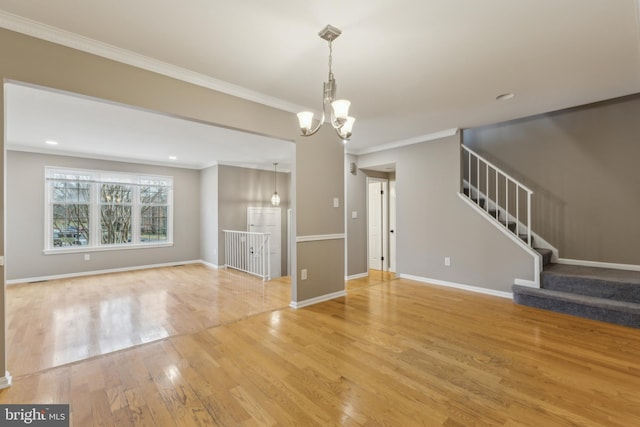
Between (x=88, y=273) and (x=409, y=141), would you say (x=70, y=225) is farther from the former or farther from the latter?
(x=409, y=141)

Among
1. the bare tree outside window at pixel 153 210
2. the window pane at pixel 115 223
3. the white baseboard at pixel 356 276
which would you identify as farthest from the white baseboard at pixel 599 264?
the window pane at pixel 115 223

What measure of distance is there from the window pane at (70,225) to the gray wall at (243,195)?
8.85ft

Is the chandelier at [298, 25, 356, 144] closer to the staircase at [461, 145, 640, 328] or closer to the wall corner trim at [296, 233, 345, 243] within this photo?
the wall corner trim at [296, 233, 345, 243]

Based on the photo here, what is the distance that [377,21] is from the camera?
2.08 metres

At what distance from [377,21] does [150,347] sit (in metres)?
3.37

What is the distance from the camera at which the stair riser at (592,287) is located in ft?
10.5

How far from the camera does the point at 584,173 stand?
4059 mm

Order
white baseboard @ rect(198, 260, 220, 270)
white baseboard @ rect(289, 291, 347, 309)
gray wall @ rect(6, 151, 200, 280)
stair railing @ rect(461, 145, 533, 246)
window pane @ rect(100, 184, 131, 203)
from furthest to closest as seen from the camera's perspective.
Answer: white baseboard @ rect(198, 260, 220, 270) < window pane @ rect(100, 184, 131, 203) < gray wall @ rect(6, 151, 200, 280) < stair railing @ rect(461, 145, 533, 246) < white baseboard @ rect(289, 291, 347, 309)

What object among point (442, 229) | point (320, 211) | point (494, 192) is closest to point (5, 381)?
point (320, 211)

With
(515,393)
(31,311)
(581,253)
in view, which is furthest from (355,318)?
(31,311)

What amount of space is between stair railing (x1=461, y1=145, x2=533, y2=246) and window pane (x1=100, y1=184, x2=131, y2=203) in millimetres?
7074

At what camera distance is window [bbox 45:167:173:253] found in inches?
226

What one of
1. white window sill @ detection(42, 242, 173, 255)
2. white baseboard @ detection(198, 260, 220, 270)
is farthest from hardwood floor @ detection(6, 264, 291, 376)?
white baseboard @ detection(198, 260, 220, 270)

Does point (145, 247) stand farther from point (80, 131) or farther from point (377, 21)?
point (377, 21)
